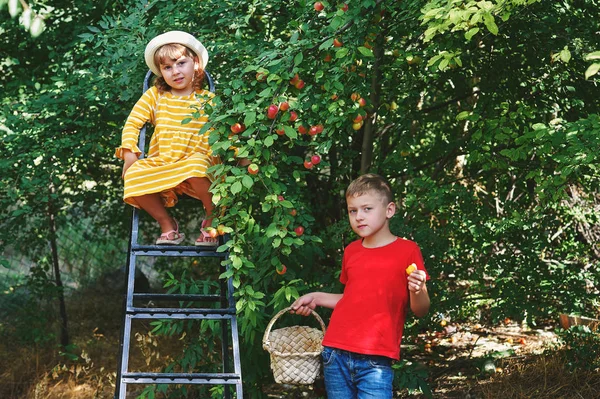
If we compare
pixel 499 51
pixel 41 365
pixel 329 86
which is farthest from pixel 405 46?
pixel 41 365

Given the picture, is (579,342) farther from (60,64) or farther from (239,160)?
(60,64)

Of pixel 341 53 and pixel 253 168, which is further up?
pixel 341 53

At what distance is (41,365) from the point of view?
5.56 metres

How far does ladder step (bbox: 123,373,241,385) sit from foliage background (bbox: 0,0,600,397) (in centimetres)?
31

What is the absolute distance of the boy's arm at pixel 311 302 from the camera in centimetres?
306

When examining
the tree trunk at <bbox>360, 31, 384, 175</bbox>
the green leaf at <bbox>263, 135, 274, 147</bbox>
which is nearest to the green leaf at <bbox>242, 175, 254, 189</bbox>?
the green leaf at <bbox>263, 135, 274, 147</bbox>

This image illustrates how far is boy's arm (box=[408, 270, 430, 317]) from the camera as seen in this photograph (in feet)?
8.68

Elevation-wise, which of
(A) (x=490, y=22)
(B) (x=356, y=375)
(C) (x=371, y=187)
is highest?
(A) (x=490, y=22)

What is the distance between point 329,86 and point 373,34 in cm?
42

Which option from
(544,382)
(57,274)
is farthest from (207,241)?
(57,274)

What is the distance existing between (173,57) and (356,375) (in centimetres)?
164

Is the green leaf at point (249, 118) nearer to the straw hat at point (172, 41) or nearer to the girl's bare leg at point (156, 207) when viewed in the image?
the girl's bare leg at point (156, 207)

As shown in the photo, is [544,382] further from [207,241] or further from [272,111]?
[272,111]

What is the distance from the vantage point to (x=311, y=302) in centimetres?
309
